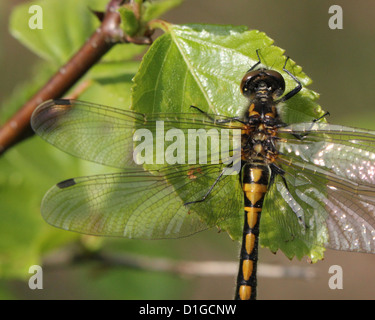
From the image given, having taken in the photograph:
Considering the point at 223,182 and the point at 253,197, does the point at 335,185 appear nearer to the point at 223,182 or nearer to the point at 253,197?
the point at 253,197

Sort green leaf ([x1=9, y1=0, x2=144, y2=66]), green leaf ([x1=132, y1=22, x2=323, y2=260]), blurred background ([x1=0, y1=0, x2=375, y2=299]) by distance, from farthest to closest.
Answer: blurred background ([x1=0, y1=0, x2=375, y2=299])
green leaf ([x1=9, y1=0, x2=144, y2=66])
green leaf ([x1=132, y1=22, x2=323, y2=260])

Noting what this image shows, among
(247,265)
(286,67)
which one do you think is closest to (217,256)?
(247,265)

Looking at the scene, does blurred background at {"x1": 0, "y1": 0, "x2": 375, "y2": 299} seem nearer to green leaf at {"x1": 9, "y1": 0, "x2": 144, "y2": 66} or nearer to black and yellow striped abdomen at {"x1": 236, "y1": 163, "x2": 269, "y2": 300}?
green leaf at {"x1": 9, "y1": 0, "x2": 144, "y2": 66}

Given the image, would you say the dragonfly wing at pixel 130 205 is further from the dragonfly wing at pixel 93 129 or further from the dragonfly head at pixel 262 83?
the dragonfly head at pixel 262 83

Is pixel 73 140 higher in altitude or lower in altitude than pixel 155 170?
higher

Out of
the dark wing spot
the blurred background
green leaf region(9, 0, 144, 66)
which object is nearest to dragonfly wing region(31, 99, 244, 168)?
the dark wing spot
